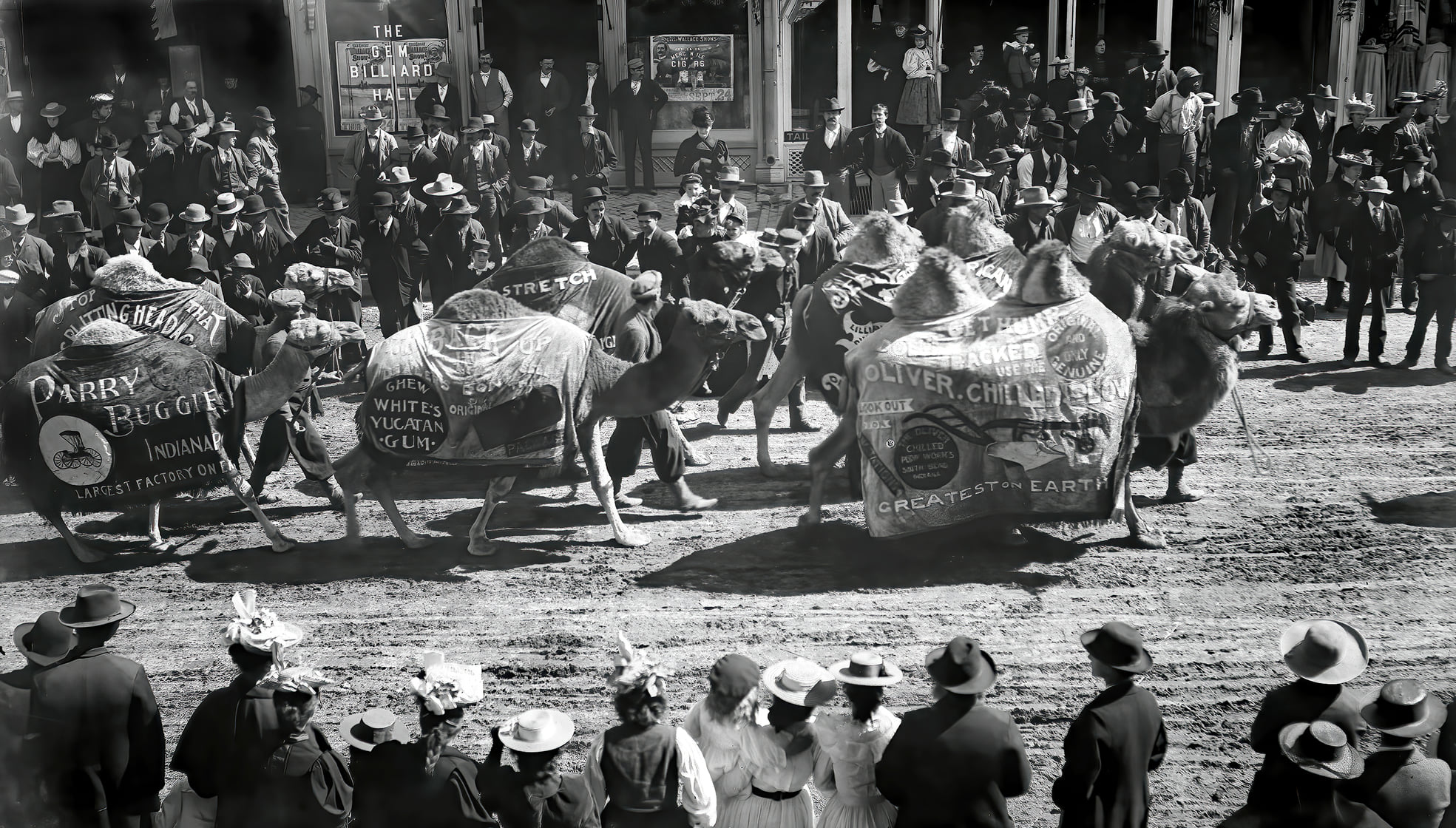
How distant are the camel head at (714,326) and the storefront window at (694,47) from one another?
11128mm

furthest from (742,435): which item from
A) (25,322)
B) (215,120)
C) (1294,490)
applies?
(215,120)

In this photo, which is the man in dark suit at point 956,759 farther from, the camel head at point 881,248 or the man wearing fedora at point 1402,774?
the camel head at point 881,248

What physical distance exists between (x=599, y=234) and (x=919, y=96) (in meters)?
6.78

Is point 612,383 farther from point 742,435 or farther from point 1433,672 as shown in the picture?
point 1433,672

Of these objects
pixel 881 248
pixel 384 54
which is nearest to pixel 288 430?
pixel 881 248

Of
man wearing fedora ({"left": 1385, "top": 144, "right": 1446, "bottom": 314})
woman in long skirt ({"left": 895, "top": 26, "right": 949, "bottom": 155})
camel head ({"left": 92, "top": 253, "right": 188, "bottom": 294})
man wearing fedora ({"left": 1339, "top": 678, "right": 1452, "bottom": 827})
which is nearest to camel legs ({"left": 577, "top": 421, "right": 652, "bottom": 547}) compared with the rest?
camel head ({"left": 92, "top": 253, "right": 188, "bottom": 294})

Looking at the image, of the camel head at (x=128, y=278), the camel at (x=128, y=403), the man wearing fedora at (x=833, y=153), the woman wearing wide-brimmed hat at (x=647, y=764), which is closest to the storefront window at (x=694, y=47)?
the man wearing fedora at (x=833, y=153)

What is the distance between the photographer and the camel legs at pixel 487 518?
887 cm

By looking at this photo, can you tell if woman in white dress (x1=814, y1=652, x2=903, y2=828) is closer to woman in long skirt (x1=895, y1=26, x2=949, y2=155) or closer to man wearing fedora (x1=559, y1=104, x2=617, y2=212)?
man wearing fedora (x1=559, y1=104, x2=617, y2=212)

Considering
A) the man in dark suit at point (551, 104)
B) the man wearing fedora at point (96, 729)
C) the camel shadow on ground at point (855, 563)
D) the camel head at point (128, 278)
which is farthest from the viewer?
the man in dark suit at point (551, 104)

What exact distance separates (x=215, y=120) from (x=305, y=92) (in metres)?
1.51

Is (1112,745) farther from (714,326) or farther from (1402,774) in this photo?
(714,326)

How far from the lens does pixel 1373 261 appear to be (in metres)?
13.2

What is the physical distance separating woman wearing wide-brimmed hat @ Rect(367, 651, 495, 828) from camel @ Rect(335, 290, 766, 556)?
4.35 m
